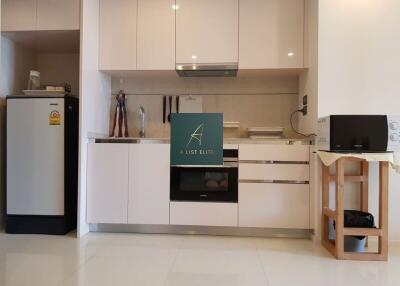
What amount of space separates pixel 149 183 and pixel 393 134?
1.92 meters

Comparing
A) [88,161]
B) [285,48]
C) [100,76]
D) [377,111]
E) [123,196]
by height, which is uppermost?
[285,48]

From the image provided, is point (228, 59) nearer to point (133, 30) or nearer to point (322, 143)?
point (133, 30)

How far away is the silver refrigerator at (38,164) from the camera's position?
278 cm

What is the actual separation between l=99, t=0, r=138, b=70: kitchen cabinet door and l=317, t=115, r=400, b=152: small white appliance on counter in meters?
1.85

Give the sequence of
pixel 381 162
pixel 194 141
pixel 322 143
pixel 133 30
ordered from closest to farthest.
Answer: pixel 381 162
pixel 322 143
pixel 194 141
pixel 133 30

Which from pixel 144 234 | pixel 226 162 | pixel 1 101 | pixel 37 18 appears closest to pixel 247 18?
pixel 226 162

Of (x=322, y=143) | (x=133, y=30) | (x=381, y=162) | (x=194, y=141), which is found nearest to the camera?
(x=381, y=162)

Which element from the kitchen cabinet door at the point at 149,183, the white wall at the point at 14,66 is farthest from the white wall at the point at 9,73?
the kitchen cabinet door at the point at 149,183

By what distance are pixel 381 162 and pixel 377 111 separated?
0.51 m

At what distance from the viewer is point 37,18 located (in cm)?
288

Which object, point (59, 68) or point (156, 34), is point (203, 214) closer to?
point (156, 34)

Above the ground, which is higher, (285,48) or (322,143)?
(285,48)

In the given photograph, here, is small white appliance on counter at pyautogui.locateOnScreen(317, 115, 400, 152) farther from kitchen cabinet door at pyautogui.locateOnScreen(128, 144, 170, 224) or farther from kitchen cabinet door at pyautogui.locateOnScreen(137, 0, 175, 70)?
kitchen cabinet door at pyautogui.locateOnScreen(137, 0, 175, 70)

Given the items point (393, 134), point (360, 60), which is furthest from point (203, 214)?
point (360, 60)
